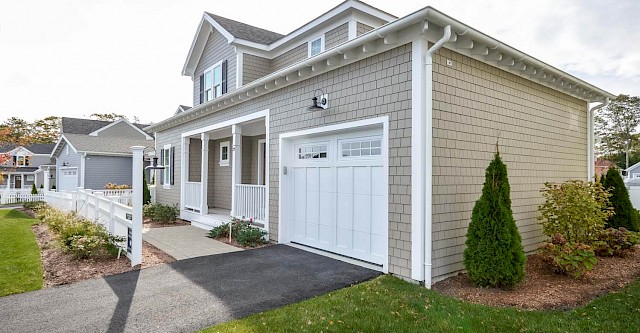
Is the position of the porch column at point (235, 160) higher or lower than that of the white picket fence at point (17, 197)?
higher

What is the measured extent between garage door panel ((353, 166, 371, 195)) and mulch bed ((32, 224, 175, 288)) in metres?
3.63

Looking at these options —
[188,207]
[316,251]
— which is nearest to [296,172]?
→ [316,251]

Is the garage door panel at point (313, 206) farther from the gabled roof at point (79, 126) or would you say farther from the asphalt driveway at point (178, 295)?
the gabled roof at point (79, 126)

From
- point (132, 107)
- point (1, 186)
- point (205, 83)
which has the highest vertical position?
point (132, 107)

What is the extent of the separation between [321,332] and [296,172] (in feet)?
14.8

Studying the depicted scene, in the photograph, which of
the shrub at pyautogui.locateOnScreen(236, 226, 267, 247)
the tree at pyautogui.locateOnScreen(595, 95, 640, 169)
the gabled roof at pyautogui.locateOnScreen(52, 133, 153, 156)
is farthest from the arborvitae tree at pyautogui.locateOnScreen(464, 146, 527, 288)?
the tree at pyautogui.locateOnScreen(595, 95, 640, 169)

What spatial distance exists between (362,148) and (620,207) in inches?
246

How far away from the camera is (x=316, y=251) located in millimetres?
6949

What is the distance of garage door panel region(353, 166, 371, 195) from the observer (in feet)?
19.8

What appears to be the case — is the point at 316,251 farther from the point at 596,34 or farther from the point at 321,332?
the point at 596,34

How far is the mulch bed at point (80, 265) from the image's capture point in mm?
5473

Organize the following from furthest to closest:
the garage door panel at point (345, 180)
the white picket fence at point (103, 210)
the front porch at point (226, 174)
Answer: the front porch at point (226, 174)
the white picket fence at point (103, 210)
the garage door panel at point (345, 180)

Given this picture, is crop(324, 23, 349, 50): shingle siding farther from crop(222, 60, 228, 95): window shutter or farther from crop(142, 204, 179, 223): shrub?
crop(142, 204, 179, 223): shrub

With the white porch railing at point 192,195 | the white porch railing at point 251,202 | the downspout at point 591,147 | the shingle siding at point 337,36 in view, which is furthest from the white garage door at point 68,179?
the downspout at point 591,147
